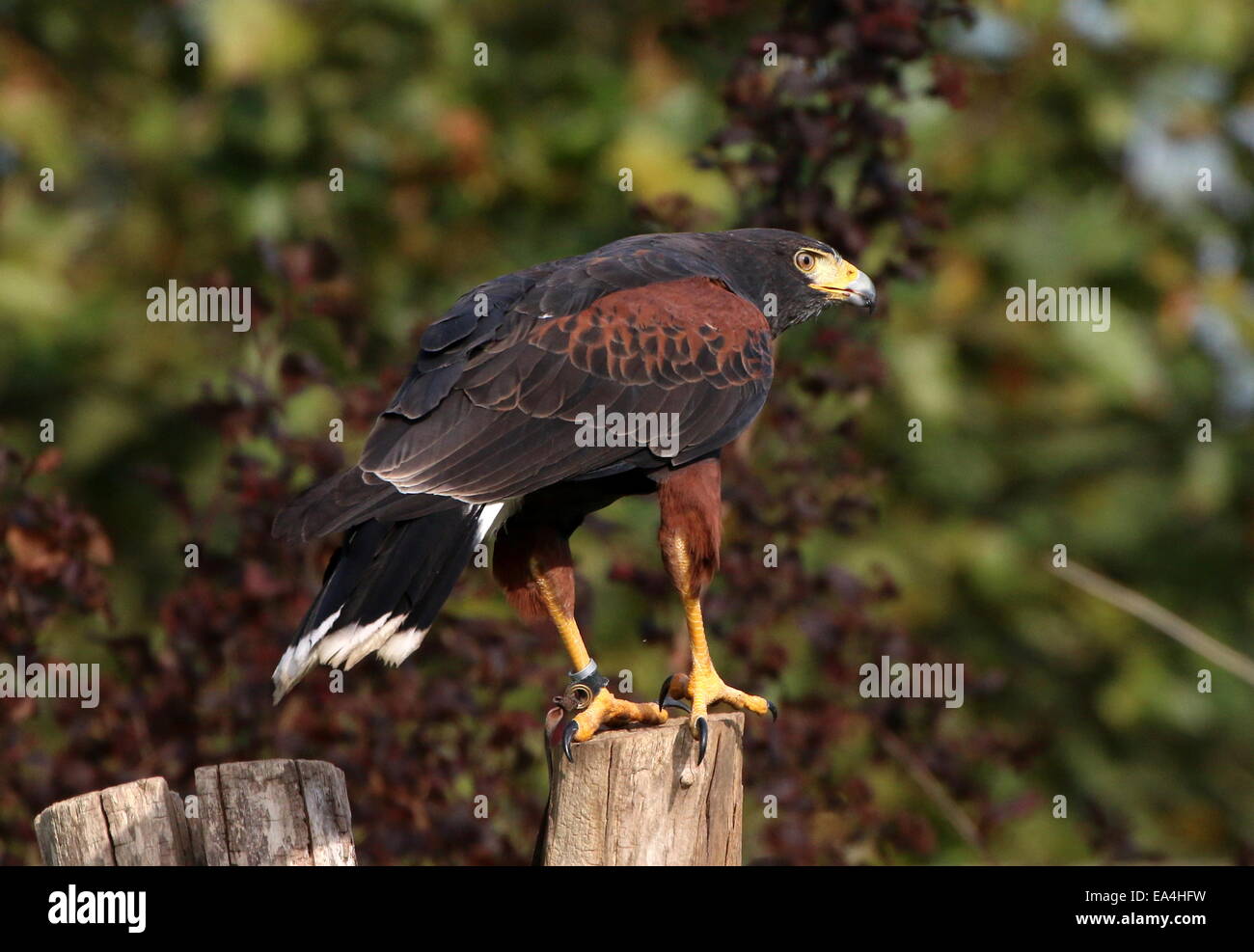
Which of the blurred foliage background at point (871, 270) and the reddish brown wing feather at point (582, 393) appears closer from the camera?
the reddish brown wing feather at point (582, 393)

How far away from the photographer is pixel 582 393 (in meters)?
4.16

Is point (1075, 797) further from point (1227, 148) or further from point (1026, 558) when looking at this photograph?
point (1227, 148)

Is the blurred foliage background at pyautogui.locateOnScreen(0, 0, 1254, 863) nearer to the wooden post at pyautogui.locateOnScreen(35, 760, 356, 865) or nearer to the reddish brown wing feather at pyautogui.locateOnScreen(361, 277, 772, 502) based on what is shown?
the reddish brown wing feather at pyautogui.locateOnScreen(361, 277, 772, 502)

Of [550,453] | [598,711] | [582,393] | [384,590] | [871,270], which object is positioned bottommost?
[598,711]

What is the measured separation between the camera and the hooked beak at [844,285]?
4.87 metres

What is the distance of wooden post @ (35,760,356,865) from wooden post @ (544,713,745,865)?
51cm

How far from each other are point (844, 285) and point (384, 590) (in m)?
1.91

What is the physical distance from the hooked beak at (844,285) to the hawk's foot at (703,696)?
1319 mm

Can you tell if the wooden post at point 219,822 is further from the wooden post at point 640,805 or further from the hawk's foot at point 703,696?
the hawk's foot at point 703,696

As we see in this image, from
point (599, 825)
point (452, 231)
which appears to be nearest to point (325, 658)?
point (599, 825)

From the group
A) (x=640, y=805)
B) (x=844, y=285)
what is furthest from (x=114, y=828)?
(x=844, y=285)

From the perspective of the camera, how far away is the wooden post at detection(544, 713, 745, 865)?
362 cm

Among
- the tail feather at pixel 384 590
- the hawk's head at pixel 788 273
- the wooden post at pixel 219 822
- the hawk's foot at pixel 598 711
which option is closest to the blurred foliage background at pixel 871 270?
the hawk's head at pixel 788 273

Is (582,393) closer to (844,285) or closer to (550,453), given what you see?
(550,453)
